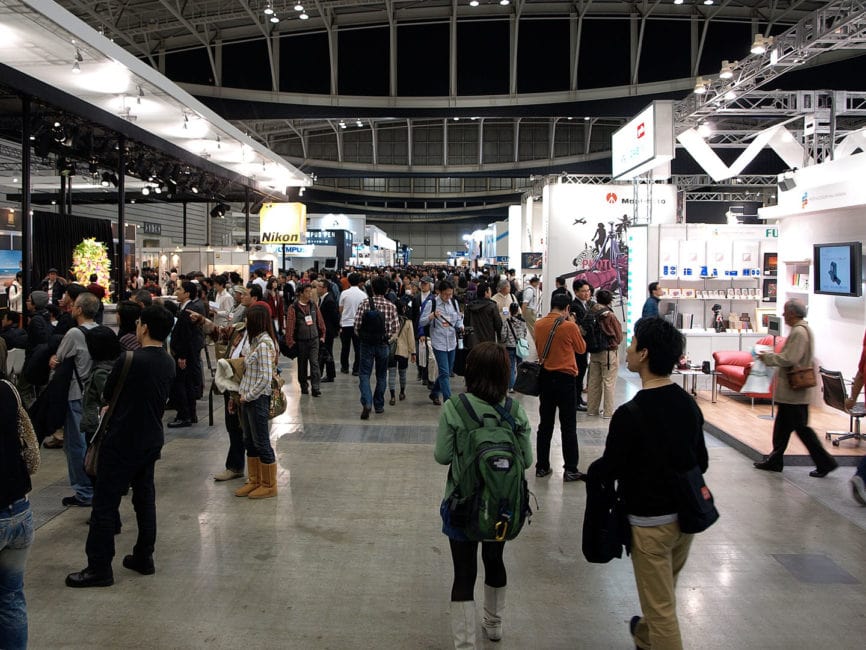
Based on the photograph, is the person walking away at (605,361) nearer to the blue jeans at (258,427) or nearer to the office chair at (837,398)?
the office chair at (837,398)

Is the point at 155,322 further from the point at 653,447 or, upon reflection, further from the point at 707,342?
the point at 707,342

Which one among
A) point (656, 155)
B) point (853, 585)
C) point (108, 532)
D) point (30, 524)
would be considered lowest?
point (853, 585)

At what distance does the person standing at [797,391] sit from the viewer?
5910mm

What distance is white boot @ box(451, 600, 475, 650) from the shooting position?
305 centimetres

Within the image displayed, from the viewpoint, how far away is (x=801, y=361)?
587 cm

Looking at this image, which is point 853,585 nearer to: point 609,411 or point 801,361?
point 801,361

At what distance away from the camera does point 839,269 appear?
27.5 ft

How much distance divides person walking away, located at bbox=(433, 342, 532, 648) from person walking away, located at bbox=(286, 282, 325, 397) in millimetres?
6425

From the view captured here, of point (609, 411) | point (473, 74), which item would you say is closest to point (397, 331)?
point (609, 411)

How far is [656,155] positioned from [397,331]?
5.53 metres

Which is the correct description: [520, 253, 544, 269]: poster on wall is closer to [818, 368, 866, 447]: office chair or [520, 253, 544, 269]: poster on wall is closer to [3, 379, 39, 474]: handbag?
[818, 368, 866, 447]: office chair

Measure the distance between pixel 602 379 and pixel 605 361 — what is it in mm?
309

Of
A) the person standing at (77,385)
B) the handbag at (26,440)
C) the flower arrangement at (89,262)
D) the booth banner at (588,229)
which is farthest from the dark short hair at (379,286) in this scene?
the booth banner at (588,229)

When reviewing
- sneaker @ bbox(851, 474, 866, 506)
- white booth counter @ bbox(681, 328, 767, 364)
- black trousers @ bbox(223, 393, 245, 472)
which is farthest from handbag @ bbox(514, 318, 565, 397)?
white booth counter @ bbox(681, 328, 767, 364)
